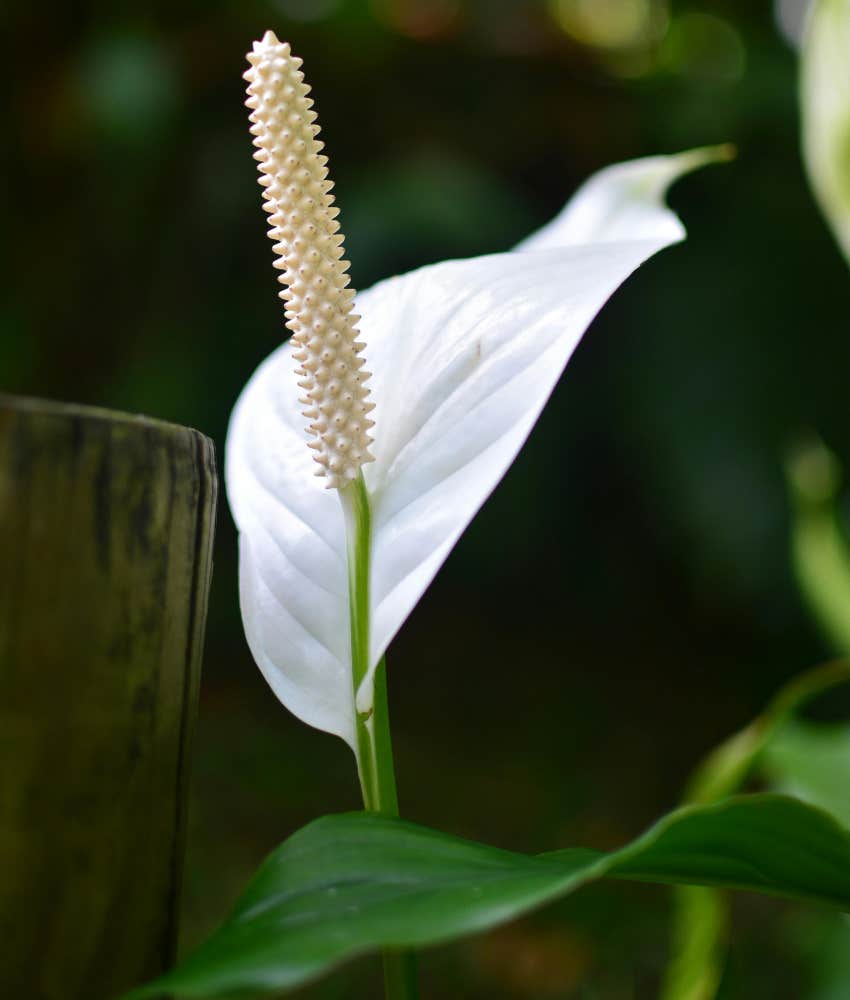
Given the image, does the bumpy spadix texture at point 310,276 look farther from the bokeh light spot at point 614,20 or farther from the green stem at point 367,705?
the bokeh light spot at point 614,20

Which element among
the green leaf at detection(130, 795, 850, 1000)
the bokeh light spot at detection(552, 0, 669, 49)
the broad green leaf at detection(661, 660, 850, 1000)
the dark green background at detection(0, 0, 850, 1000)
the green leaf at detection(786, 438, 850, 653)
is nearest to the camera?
the green leaf at detection(130, 795, 850, 1000)

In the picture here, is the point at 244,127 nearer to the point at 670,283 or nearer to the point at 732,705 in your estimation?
the point at 670,283

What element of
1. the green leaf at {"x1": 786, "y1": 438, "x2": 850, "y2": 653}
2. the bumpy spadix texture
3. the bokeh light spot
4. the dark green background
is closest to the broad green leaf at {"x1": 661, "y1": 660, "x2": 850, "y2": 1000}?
the green leaf at {"x1": 786, "y1": 438, "x2": 850, "y2": 653}

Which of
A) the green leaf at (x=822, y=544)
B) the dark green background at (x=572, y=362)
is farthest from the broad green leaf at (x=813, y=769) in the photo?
the dark green background at (x=572, y=362)

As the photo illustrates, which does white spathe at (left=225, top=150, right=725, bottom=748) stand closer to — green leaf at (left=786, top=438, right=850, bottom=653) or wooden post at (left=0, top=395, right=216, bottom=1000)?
wooden post at (left=0, top=395, right=216, bottom=1000)

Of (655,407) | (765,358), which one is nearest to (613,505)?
(655,407)

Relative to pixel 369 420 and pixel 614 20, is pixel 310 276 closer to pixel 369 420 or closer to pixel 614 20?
pixel 369 420

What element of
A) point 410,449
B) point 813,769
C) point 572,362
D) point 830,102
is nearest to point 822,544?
point 813,769

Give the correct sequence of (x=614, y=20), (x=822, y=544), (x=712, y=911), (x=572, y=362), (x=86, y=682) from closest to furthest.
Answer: (x=86, y=682)
(x=712, y=911)
(x=822, y=544)
(x=572, y=362)
(x=614, y=20)
